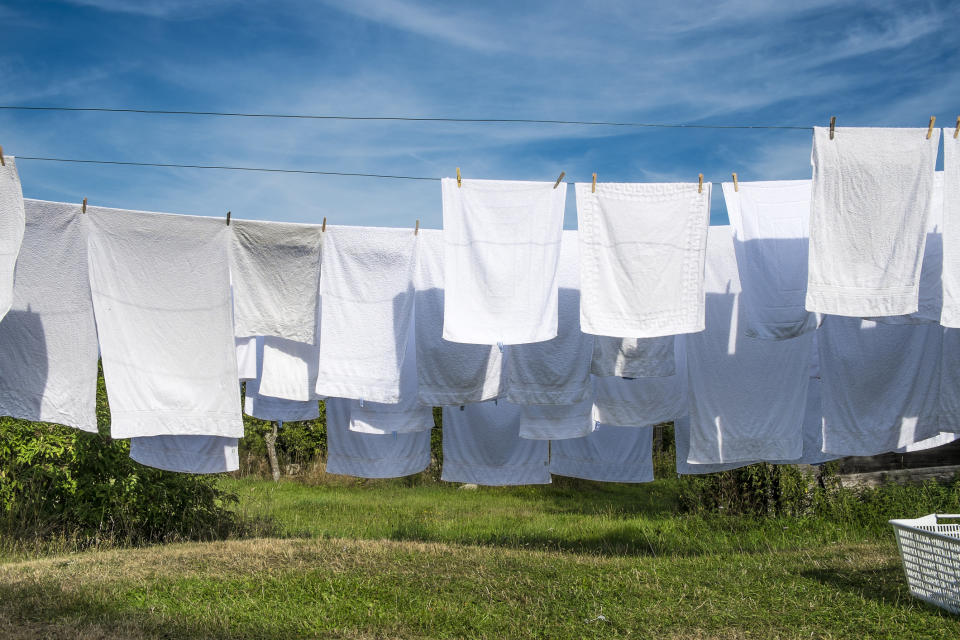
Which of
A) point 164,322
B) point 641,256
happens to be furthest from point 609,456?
point 164,322

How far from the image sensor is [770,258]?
14.3ft

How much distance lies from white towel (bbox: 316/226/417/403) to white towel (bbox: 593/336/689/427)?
51.0 inches

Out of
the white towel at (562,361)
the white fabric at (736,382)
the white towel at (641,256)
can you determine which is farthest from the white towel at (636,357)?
the white towel at (641,256)

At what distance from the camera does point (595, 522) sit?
9.95 meters

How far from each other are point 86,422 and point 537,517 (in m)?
7.16

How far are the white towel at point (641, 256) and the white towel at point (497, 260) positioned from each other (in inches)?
Answer: 9.5

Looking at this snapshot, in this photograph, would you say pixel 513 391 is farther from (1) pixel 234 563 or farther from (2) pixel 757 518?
(2) pixel 757 518

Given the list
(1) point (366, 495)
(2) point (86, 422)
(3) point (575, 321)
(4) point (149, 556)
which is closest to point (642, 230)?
(3) point (575, 321)

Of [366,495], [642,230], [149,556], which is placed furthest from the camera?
[366,495]

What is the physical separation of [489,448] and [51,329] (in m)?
2.85

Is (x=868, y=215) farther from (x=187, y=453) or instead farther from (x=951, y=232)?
(x=187, y=453)

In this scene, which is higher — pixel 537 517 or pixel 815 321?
pixel 815 321

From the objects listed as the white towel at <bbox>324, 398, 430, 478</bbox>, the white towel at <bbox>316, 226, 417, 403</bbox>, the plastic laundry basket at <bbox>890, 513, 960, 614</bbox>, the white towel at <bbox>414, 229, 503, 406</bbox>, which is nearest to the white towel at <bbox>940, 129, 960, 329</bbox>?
the plastic laundry basket at <bbox>890, 513, 960, 614</bbox>

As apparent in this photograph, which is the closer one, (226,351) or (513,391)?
(226,351)
